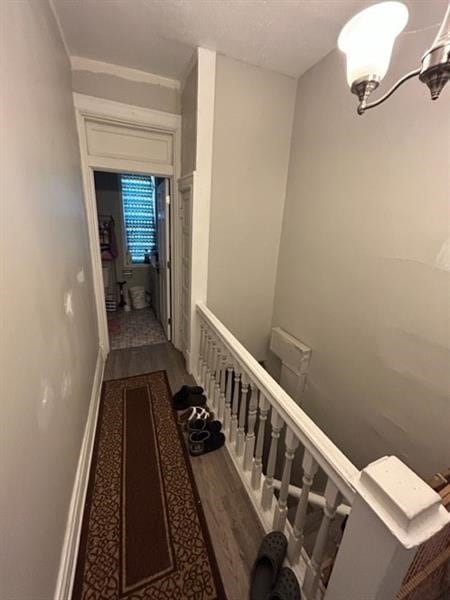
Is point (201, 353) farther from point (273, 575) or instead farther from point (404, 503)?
point (404, 503)

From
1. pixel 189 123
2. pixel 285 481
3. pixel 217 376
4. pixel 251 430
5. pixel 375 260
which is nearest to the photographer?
pixel 285 481

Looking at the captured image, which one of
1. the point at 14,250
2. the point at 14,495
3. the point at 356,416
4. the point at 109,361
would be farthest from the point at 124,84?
the point at 356,416

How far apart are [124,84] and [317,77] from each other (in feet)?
5.15

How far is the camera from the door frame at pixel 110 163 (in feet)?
6.88

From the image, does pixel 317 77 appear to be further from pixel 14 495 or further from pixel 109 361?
pixel 109 361

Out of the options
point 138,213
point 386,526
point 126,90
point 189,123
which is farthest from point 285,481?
point 138,213

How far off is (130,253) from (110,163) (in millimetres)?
2199

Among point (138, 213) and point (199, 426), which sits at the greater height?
point (138, 213)

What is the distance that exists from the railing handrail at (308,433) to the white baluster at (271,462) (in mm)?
90

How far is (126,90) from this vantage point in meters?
2.15

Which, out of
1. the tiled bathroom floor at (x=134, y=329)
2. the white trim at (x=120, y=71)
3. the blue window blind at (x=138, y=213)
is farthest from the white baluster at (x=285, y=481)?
the blue window blind at (x=138, y=213)

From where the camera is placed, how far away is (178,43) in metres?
1.80

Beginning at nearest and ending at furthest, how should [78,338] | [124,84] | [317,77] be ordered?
[78,338] → [317,77] → [124,84]

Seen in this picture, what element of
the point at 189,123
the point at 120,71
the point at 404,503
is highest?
the point at 120,71
